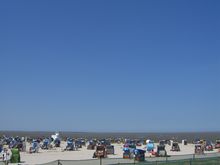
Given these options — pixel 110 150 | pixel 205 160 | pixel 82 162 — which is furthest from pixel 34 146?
pixel 205 160

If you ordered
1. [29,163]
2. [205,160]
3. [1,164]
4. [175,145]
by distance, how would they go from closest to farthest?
1. [205,160]
2. [1,164]
3. [29,163]
4. [175,145]

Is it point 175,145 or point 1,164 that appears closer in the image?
point 1,164

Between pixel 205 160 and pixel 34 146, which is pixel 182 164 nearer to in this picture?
pixel 205 160

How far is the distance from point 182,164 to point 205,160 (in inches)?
74.8

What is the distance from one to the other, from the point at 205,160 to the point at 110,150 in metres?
19.3

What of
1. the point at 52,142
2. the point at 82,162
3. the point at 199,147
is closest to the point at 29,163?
the point at 82,162

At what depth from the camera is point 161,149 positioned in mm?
37000

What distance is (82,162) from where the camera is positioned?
24281mm

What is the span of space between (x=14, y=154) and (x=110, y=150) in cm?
1180

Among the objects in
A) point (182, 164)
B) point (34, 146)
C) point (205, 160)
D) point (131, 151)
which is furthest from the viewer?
point (34, 146)

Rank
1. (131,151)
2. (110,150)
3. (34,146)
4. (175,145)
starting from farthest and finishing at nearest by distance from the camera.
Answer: (175,145) < (34,146) < (110,150) < (131,151)

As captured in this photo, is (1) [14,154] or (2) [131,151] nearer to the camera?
(1) [14,154]

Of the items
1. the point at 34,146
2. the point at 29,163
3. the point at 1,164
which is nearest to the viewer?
the point at 1,164

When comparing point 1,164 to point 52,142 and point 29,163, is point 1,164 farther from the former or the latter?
point 52,142
